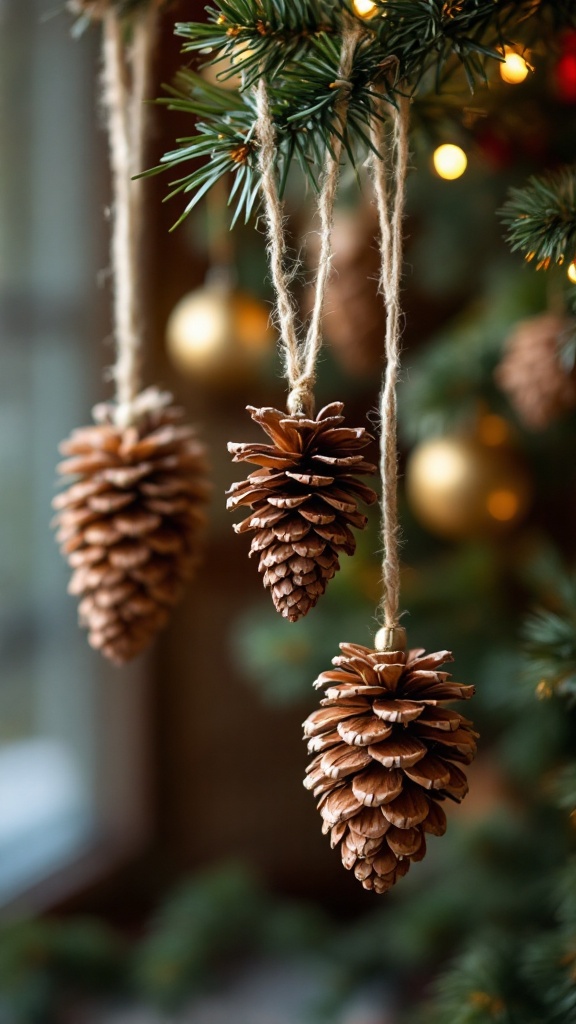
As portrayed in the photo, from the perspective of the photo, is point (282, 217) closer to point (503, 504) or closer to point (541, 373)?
point (541, 373)

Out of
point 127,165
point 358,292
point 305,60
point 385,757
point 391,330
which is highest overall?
point 358,292

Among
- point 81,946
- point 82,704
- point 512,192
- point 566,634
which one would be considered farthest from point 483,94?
point 82,704

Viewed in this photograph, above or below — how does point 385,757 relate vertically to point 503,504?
below

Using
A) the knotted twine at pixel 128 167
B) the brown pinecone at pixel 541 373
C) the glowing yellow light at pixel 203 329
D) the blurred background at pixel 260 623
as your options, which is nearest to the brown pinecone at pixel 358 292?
the blurred background at pixel 260 623

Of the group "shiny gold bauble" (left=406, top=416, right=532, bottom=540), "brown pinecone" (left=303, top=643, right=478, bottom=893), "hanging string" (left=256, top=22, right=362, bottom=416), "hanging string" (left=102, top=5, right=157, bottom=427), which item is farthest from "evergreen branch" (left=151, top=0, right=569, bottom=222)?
"shiny gold bauble" (left=406, top=416, right=532, bottom=540)

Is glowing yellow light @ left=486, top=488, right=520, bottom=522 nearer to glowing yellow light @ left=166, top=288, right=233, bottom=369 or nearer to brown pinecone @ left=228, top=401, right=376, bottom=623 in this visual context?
glowing yellow light @ left=166, top=288, right=233, bottom=369

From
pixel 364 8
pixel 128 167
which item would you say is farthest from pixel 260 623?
pixel 364 8
